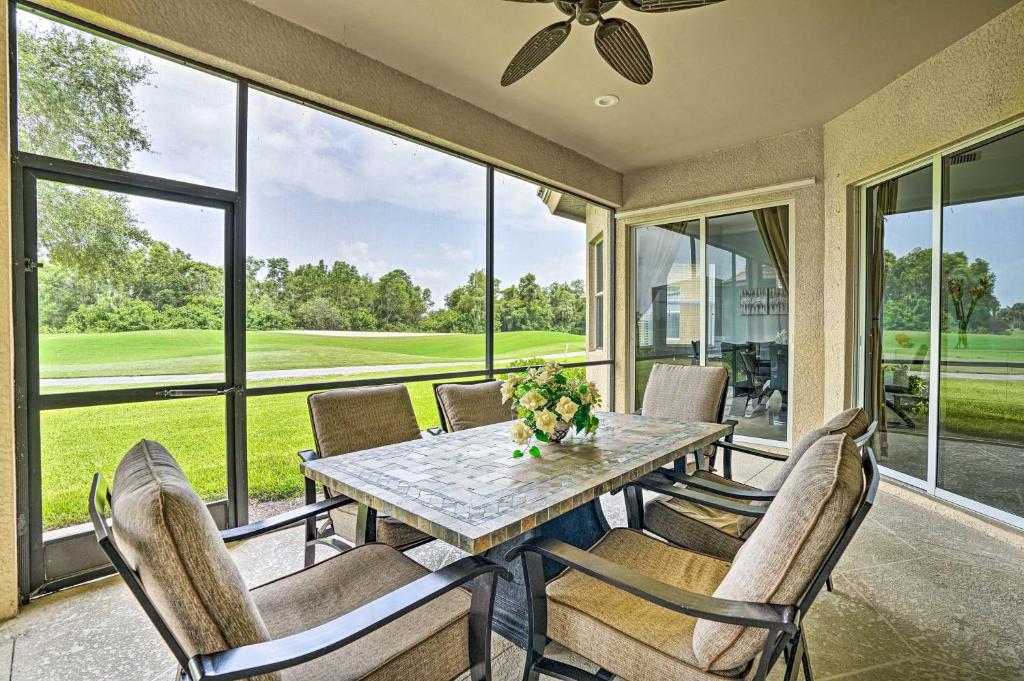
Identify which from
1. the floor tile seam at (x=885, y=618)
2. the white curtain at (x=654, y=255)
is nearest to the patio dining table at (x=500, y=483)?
the floor tile seam at (x=885, y=618)

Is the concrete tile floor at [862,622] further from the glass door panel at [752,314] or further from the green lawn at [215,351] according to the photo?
the glass door panel at [752,314]

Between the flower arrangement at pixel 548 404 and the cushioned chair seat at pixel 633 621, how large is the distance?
0.54 metres

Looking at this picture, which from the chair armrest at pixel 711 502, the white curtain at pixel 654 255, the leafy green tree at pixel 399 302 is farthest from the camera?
the white curtain at pixel 654 255

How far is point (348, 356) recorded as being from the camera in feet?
11.0

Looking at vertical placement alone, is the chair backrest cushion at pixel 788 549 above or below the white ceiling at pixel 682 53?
below

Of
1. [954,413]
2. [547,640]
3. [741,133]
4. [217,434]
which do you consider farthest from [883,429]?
[217,434]

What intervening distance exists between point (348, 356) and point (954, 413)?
4.31 meters

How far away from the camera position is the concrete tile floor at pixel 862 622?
171 centimetres

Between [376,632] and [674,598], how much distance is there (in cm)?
80

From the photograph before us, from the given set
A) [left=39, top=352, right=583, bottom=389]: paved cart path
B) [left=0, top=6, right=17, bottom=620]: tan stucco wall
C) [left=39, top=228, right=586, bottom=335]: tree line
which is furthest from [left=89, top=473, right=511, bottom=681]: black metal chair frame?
[left=39, top=228, right=586, bottom=335]: tree line

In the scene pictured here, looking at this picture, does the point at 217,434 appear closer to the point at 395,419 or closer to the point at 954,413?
the point at 395,419

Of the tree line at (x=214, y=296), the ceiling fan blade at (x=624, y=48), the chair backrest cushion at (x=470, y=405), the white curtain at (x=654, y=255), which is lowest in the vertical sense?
the chair backrest cushion at (x=470, y=405)

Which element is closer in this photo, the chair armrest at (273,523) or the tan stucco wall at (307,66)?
the chair armrest at (273,523)

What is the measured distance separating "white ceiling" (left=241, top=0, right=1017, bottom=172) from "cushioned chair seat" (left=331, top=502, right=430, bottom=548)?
2640 mm
